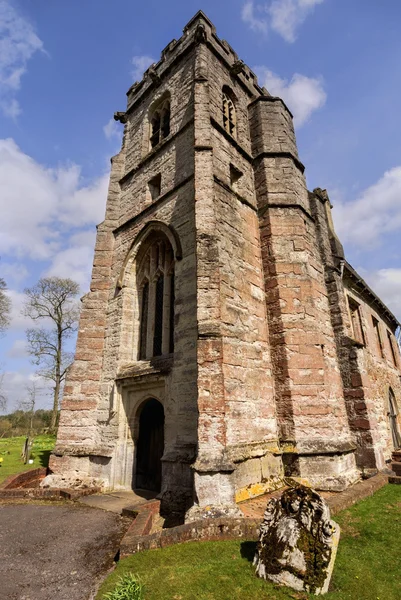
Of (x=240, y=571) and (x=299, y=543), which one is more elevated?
(x=299, y=543)

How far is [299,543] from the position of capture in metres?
3.40

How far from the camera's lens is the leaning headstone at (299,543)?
10.8ft

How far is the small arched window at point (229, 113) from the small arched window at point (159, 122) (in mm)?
2294

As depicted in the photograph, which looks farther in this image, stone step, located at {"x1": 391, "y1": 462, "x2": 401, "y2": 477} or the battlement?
the battlement

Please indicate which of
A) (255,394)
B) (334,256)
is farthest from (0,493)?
(334,256)

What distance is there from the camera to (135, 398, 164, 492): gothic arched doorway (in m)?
8.69

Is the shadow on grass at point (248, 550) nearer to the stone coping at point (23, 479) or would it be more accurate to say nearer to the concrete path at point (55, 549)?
the concrete path at point (55, 549)

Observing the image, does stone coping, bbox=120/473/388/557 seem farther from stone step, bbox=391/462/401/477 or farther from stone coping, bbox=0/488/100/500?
stone step, bbox=391/462/401/477

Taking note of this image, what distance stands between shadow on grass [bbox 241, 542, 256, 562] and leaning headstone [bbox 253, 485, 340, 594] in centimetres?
33

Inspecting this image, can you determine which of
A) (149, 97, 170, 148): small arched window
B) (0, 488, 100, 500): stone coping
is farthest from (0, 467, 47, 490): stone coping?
(149, 97, 170, 148): small arched window

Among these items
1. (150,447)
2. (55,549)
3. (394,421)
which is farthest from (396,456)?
(55,549)

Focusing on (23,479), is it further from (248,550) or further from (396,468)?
(396,468)

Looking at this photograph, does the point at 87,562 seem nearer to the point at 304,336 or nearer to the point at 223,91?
the point at 304,336

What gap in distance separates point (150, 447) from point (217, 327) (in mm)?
4667
